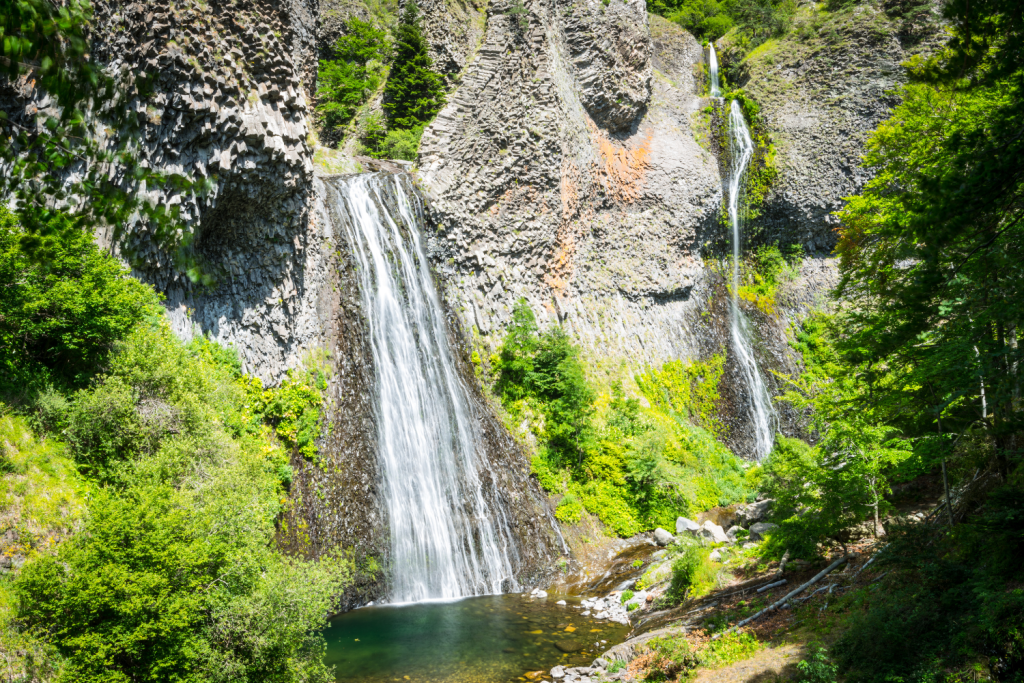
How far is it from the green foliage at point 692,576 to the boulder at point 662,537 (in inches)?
167

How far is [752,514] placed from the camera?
16.5 metres

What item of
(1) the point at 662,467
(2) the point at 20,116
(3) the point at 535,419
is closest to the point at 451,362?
(3) the point at 535,419

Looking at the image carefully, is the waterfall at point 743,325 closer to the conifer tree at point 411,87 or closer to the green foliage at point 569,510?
the green foliage at point 569,510

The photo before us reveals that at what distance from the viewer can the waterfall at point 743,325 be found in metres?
25.9

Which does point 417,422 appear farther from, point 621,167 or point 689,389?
point 621,167

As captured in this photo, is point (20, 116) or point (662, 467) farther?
point (662, 467)

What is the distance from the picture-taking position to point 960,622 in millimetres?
6332

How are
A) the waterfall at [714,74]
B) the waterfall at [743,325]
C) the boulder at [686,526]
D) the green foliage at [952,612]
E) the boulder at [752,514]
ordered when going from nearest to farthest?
the green foliage at [952,612]
the boulder at [752,514]
the boulder at [686,526]
the waterfall at [743,325]
the waterfall at [714,74]

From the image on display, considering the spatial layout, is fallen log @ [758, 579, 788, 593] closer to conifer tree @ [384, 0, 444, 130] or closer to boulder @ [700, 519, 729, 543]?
boulder @ [700, 519, 729, 543]

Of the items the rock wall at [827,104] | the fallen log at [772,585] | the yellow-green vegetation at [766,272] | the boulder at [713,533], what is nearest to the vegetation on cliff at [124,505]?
the fallen log at [772,585]

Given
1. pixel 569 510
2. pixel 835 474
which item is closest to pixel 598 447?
pixel 569 510

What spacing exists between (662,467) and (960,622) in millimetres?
12489

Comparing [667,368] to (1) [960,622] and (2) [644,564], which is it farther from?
(1) [960,622]

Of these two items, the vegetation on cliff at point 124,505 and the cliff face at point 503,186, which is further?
the cliff face at point 503,186
